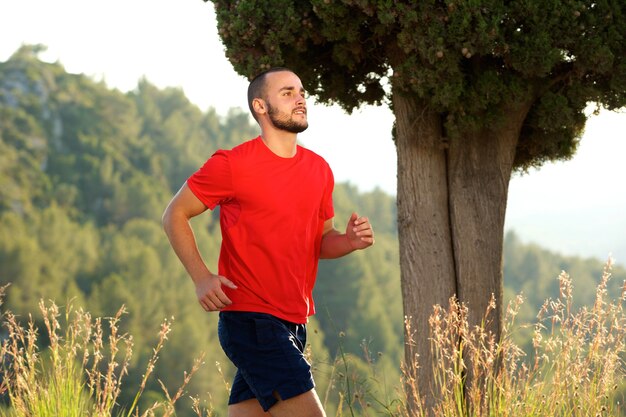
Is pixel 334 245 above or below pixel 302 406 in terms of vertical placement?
above

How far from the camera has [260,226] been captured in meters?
3.96

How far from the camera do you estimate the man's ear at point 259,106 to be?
415 centimetres

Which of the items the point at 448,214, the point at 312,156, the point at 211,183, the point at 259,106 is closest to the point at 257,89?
the point at 259,106

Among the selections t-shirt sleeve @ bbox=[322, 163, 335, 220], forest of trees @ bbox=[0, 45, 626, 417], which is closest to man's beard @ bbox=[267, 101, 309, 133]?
t-shirt sleeve @ bbox=[322, 163, 335, 220]

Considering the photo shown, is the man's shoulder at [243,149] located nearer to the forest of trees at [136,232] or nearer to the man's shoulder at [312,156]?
the man's shoulder at [312,156]

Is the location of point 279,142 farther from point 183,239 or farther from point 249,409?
point 249,409

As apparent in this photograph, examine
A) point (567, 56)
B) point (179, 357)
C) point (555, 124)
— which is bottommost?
point (179, 357)

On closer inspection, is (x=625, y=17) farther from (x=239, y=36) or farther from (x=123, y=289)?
(x=123, y=289)

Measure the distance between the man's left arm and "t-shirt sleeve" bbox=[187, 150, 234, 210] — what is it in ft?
1.79

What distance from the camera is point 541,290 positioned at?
104 m

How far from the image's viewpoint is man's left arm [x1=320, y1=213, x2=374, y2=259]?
4133mm

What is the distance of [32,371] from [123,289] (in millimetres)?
66816

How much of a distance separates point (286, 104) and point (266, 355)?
41.3 inches

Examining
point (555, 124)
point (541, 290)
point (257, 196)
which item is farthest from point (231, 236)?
point (541, 290)
